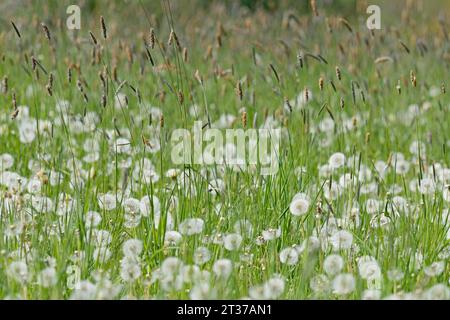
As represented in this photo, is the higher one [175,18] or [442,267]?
[175,18]

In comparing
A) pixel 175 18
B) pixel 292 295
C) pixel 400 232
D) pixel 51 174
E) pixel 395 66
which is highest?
pixel 175 18

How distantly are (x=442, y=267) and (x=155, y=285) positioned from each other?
0.89 m

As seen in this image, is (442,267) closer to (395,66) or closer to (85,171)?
(85,171)

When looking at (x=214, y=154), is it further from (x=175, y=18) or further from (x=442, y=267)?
(x=175, y=18)

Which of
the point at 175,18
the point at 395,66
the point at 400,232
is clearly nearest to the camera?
the point at 400,232

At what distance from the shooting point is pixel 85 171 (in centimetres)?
369

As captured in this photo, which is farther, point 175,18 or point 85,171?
point 175,18

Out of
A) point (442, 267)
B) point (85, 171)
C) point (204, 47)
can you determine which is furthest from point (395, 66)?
point (442, 267)

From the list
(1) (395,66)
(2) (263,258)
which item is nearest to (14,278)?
(2) (263,258)

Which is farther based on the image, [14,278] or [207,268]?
[207,268]

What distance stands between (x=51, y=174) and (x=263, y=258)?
1.09 metres

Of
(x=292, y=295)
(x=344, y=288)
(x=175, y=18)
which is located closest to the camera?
(x=344, y=288)

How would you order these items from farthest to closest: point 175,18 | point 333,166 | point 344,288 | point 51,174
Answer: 1. point 175,18
2. point 333,166
3. point 51,174
4. point 344,288

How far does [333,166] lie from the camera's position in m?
3.64
